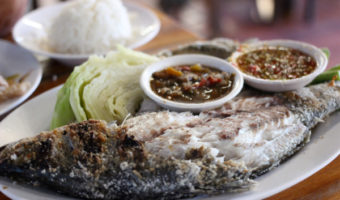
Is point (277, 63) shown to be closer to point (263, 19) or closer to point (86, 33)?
point (86, 33)

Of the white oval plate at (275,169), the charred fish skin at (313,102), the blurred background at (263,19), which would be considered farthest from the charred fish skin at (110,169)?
the blurred background at (263,19)

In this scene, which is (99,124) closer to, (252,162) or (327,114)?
(252,162)

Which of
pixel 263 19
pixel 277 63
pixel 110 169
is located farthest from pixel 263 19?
pixel 110 169

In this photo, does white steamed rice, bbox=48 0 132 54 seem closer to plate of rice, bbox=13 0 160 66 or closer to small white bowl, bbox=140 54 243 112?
plate of rice, bbox=13 0 160 66

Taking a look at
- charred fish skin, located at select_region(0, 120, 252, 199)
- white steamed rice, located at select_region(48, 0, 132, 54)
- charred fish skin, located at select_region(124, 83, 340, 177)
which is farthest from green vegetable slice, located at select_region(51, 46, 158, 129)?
white steamed rice, located at select_region(48, 0, 132, 54)

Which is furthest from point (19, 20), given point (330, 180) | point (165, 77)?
→ point (330, 180)

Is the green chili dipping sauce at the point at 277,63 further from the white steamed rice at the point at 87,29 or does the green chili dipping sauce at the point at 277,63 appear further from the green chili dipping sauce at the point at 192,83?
the white steamed rice at the point at 87,29
